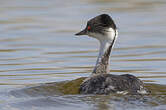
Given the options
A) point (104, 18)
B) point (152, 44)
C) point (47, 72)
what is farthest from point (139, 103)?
point (152, 44)

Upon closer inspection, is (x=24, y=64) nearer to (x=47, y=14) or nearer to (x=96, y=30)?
(x=96, y=30)

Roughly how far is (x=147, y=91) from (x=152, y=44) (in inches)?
243

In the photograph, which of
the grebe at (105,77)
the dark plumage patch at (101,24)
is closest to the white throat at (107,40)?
the grebe at (105,77)

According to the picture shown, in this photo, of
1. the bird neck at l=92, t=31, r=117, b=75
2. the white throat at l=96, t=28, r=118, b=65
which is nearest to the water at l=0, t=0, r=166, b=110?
the bird neck at l=92, t=31, r=117, b=75

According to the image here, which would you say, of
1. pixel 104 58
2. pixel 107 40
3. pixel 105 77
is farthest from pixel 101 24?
pixel 105 77

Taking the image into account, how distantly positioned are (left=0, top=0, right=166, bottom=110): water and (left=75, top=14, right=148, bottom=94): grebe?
25 centimetres

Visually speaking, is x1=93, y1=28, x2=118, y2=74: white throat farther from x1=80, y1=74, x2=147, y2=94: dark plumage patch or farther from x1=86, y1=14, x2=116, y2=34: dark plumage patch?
x1=80, y1=74, x2=147, y2=94: dark plumage patch

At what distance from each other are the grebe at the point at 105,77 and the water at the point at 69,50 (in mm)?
250

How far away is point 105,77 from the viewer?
41.5 ft

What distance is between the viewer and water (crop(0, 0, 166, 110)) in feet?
39.9

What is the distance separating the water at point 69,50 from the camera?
39.9ft

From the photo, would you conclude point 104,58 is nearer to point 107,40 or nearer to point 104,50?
point 104,50

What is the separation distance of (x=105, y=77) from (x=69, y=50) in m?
5.62

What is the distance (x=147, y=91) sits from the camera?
12.7 m
